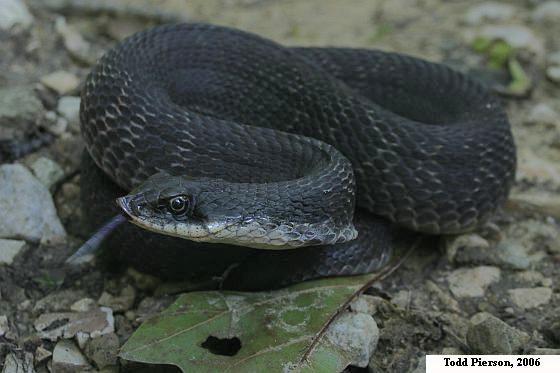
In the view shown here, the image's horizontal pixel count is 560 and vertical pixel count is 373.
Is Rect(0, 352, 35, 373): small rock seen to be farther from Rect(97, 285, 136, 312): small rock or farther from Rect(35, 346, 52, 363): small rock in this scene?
Rect(97, 285, 136, 312): small rock

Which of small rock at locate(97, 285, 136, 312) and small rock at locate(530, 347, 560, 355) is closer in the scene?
small rock at locate(530, 347, 560, 355)

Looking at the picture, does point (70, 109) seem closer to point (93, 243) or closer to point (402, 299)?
point (93, 243)

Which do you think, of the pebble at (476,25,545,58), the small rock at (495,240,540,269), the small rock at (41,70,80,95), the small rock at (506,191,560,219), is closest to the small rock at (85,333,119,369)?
the small rock at (495,240,540,269)

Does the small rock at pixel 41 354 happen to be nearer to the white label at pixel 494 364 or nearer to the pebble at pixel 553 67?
the white label at pixel 494 364

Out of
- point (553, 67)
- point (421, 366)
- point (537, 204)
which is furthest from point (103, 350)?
point (553, 67)

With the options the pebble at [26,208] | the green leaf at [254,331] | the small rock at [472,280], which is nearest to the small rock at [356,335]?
the green leaf at [254,331]

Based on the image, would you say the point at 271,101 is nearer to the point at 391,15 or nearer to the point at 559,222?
the point at 559,222
